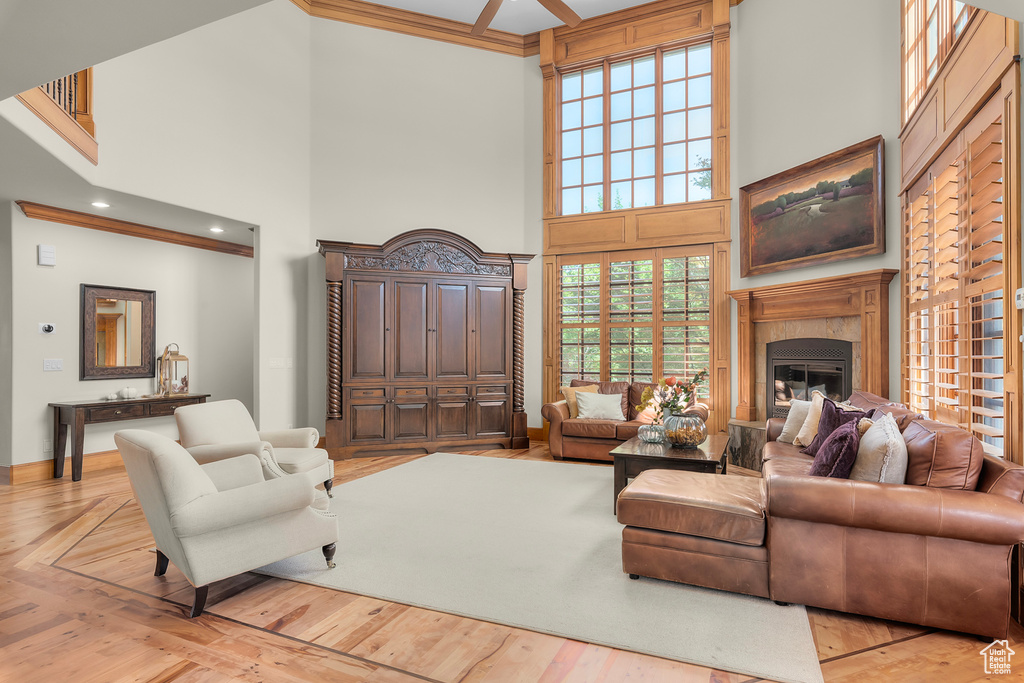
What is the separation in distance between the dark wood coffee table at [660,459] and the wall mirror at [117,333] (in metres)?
5.30

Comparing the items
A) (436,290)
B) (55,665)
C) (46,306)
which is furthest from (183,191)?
(55,665)

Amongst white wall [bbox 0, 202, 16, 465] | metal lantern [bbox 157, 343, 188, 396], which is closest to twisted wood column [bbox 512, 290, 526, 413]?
metal lantern [bbox 157, 343, 188, 396]

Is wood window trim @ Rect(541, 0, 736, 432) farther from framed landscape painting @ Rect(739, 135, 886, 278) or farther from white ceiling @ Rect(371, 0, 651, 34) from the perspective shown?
framed landscape painting @ Rect(739, 135, 886, 278)

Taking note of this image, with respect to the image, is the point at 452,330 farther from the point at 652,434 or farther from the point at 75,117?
the point at 75,117

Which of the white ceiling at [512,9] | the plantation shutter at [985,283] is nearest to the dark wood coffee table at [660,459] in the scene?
the plantation shutter at [985,283]

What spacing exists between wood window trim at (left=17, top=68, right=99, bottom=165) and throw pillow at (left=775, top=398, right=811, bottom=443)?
5970 mm

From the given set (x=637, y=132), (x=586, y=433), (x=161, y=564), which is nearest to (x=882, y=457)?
(x=586, y=433)

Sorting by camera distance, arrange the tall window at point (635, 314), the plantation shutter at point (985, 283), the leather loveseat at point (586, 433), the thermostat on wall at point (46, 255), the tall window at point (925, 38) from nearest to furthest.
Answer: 1. the plantation shutter at point (985, 283)
2. the tall window at point (925, 38)
3. the thermostat on wall at point (46, 255)
4. the leather loveseat at point (586, 433)
5. the tall window at point (635, 314)

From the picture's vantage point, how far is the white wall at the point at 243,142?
4.83 m

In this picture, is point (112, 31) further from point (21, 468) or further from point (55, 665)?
point (21, 468)

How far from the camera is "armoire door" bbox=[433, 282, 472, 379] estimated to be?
21.8 ft

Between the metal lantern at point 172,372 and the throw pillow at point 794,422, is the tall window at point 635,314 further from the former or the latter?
the metal lantern at point 172,372

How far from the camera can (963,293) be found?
10.5 ft

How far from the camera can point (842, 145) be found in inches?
209
